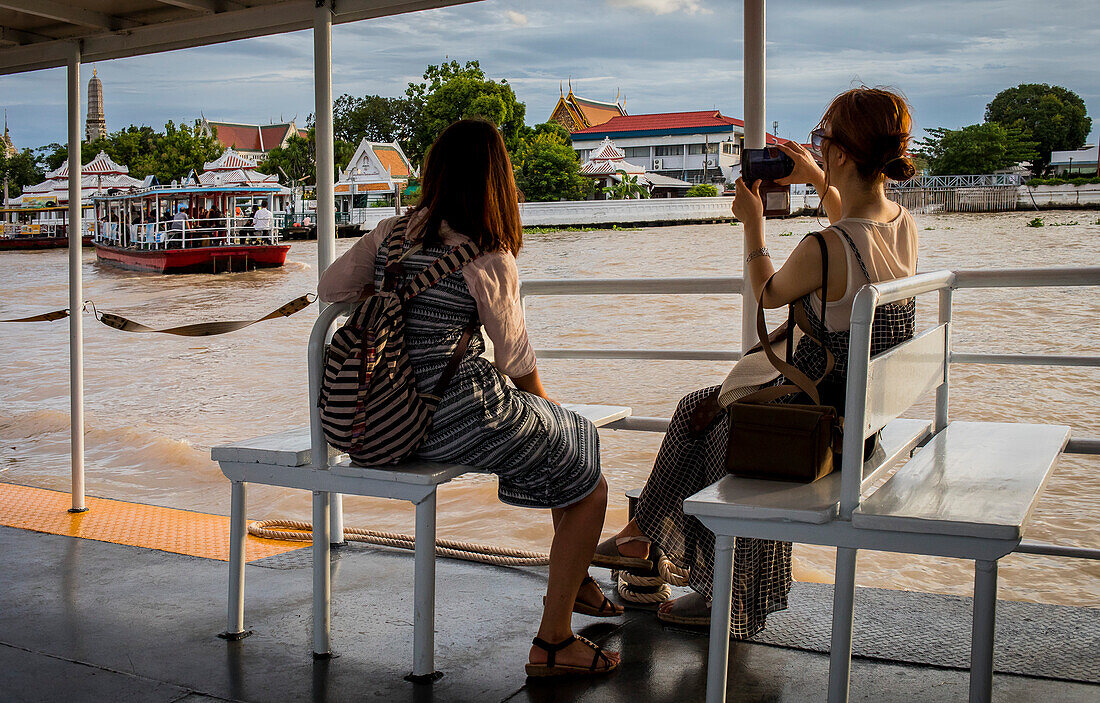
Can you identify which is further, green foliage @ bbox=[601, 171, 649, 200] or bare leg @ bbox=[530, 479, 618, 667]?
green foliage @ bbox=[601, 171, 649, 200]

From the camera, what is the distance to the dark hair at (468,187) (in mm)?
1922

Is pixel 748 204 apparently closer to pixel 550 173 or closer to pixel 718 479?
pixel 718 479

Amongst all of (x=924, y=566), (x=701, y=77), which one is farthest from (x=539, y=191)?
(x=701, y=77)

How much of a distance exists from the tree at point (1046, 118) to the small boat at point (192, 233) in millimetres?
22427

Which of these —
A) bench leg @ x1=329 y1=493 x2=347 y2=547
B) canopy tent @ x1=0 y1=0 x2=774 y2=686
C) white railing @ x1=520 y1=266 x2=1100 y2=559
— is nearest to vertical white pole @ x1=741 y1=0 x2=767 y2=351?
canopy tent @ x1=0 y1=0 x2=774 y2=686

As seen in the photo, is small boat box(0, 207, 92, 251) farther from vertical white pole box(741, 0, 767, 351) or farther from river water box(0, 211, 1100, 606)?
vertical white pole box(741, 0, 767, 351)

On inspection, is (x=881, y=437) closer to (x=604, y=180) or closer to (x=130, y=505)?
(x=130, y=505)

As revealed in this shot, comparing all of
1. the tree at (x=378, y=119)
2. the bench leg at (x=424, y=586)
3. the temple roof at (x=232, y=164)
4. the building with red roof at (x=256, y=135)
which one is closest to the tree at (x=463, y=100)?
the tree at (x=378, y=119)

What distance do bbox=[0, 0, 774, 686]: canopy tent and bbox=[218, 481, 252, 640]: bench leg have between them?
0.77 m

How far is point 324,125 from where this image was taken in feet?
9.71

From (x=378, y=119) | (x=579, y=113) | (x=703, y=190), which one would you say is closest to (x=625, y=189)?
(x=703, y=190)

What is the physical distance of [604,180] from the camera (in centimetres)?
4688

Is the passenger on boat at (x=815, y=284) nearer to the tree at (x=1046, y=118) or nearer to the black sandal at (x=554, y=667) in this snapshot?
the black sandal at (x=554, y=667)

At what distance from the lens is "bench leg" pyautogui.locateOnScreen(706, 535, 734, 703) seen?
149 centimetres
